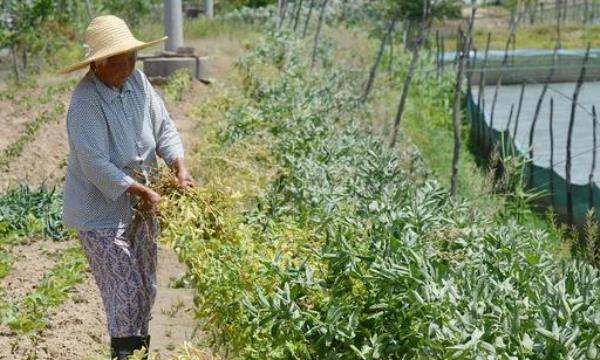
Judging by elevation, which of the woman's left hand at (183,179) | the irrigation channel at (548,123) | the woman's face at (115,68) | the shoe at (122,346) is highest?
the woman's face at (115,68)

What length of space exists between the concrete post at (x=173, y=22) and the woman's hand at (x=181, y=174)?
30.6ft

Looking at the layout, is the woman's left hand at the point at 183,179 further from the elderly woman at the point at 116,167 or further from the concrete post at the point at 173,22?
the concrete post at the point at 173,22

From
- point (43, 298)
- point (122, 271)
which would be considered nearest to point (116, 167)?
point (122, 271)

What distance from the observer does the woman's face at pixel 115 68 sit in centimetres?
436

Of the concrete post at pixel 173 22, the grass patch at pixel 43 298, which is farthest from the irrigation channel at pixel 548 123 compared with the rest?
the grass patch at pixel 43 298

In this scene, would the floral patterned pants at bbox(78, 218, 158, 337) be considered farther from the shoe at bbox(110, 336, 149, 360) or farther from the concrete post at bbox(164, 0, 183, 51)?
the concrete post at bbox(164, 0, 183, 51)

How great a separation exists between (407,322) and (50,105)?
9.02 m

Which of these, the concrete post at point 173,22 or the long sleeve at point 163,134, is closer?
the long sleeve at point 163,134

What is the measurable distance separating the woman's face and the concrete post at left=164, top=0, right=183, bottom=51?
30.9 ft

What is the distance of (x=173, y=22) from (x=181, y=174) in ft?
31.1

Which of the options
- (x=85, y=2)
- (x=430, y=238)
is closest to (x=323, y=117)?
(x=430, y=238)

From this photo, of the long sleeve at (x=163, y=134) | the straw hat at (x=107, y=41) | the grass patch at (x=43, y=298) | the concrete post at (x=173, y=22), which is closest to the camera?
the straw hat at (x=107, y=41)

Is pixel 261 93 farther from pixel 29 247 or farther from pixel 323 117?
pixel 29 247

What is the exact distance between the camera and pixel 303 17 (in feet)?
80.0
